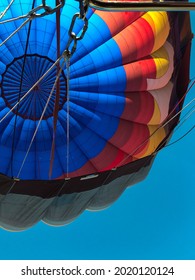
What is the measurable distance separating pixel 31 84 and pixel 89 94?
843 millimetres

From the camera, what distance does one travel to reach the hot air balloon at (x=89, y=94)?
815 centimetres

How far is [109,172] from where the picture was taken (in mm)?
7199

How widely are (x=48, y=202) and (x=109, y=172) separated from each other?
0.80 m

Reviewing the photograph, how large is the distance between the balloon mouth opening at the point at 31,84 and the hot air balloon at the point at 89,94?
0.5 inches

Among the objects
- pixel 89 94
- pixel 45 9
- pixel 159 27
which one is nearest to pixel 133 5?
pixel 45 9

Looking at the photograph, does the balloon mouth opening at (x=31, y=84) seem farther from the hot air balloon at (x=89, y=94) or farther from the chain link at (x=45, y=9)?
the chain link at (x=45, y=9)

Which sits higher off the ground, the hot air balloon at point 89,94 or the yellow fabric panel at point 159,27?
the yellow fabric panel at point 159,27

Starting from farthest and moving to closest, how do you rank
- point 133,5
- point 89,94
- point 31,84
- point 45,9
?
point 89,94 → point 31,84 → point 45,9 → point 133,5

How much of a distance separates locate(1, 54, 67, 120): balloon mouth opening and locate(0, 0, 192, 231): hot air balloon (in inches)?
0.5

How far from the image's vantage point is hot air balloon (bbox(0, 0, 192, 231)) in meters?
8.15

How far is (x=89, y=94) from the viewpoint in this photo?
8.43 metres

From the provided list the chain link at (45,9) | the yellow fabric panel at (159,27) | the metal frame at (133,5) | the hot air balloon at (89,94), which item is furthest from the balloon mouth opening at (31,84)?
the metal frame at (133,5)

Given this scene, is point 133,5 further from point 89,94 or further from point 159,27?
point 159,27

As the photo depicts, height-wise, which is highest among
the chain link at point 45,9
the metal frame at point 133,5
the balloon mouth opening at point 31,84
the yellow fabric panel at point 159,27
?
the yellow fabric panel at point 159,27
